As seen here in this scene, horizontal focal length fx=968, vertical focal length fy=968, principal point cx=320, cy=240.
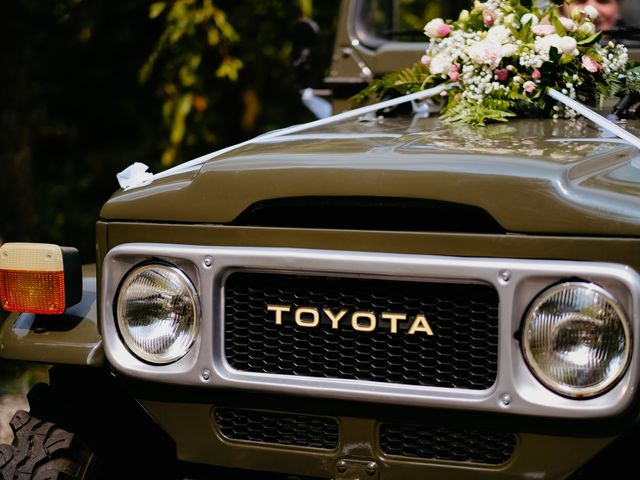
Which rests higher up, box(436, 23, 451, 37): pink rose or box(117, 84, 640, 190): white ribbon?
box(436, 23, 451, 37): pink rose

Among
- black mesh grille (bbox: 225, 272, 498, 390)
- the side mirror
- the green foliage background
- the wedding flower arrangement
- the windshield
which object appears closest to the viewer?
black mesh grille (bbox: 225, 272, 498, 390)

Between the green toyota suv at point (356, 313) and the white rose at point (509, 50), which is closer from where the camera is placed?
the green toyota suv at point (356, 313)

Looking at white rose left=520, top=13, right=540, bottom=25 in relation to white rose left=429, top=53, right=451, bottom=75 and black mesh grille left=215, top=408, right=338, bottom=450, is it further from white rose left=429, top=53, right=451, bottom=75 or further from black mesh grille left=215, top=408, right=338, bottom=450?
black mesh grille left=215, top=408, right=338, bottom=450

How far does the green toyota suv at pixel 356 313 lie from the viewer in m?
1.80

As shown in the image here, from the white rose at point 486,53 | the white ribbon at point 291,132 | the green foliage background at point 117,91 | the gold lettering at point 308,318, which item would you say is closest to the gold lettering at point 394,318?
the gold lettering at point 308,318

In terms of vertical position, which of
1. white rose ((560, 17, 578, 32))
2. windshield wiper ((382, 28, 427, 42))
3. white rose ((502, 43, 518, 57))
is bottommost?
windshield wiper ((382, 28, 427, 42))

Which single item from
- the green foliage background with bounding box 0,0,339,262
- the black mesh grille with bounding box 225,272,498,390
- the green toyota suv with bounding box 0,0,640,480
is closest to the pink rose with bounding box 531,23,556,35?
the green toyota suv with bounding box 0,0,640,480

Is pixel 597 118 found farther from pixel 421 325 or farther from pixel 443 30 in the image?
pixel 421 325

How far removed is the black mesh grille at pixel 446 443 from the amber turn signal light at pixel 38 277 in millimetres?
806

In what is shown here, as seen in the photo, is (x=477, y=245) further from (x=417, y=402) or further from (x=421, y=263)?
(x=417, y=402)

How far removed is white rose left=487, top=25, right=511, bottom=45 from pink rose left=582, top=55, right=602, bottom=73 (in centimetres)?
22

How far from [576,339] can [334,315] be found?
1.57 ft

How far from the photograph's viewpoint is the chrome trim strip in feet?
5.80

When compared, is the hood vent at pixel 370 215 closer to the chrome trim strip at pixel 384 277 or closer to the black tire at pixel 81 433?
the chrome trim strip at pixel 384 277
